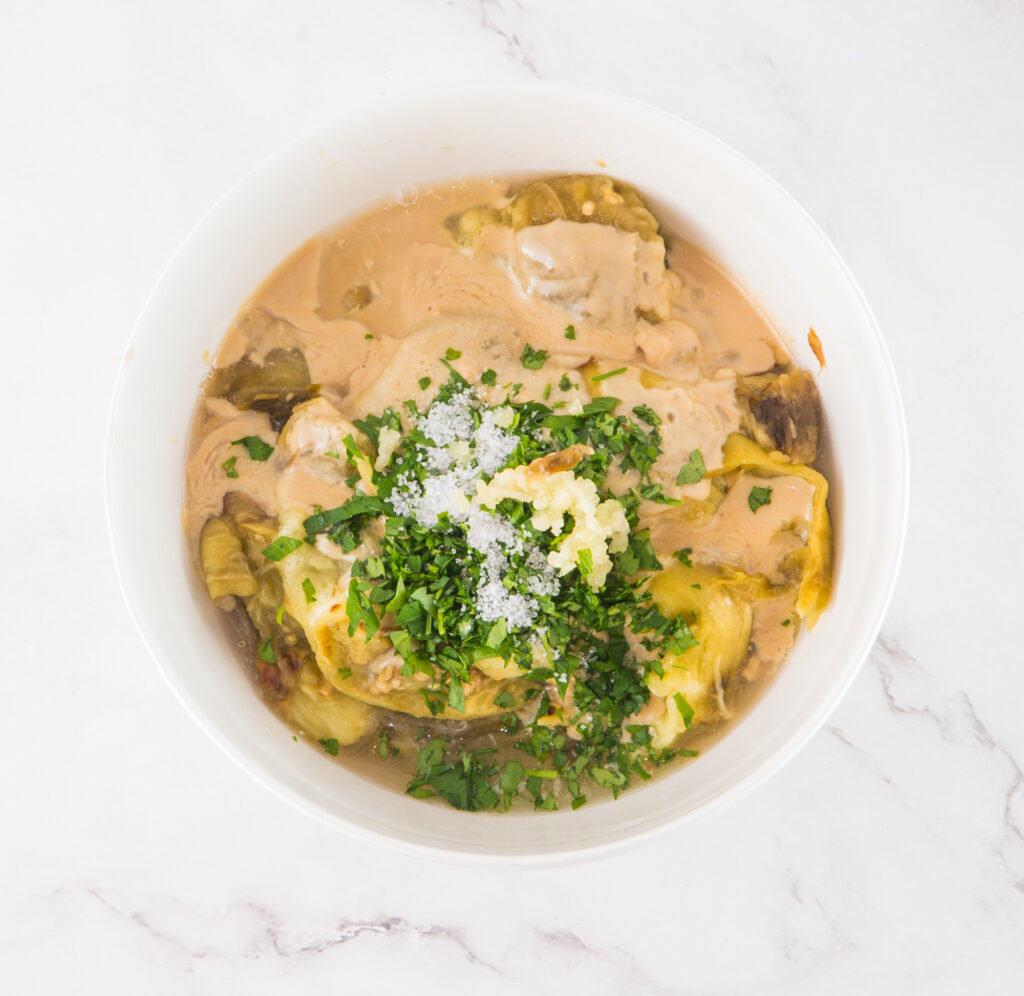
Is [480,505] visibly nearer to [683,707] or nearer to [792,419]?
[683,707]

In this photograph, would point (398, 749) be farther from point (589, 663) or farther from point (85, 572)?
point (85, 572)

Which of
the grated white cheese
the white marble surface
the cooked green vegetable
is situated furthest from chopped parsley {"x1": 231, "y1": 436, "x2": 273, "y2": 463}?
the cooked green vegetable

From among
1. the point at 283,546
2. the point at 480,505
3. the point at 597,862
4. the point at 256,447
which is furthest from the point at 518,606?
the point at 597,862

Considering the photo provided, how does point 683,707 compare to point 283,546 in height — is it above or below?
below

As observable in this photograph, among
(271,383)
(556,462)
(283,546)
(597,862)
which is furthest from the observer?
(597,862)

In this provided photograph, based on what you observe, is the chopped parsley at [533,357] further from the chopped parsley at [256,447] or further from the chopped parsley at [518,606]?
the chopped parsley at [256,447]
